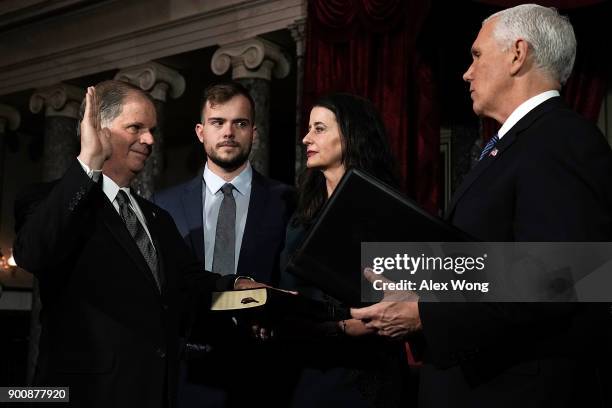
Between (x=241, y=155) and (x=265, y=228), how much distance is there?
1.22 ft

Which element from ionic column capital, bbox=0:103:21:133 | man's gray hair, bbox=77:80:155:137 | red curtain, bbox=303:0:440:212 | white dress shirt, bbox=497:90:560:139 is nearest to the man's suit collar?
white dress shirt, bbox=497:90:560:139

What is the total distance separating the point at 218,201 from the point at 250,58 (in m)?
4.38

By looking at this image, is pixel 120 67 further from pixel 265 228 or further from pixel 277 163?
pixel 265 228

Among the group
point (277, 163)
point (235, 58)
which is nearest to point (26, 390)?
point (235, 58)

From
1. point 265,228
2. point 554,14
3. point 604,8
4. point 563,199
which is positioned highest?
point 604,8

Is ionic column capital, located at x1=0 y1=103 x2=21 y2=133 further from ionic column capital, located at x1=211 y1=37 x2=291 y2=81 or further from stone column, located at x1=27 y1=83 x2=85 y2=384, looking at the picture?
ionic column capital, located at x1=211 y1=37 x2=291 y2=81

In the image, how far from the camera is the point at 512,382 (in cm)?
181

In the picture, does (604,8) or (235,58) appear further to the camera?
(235,58)

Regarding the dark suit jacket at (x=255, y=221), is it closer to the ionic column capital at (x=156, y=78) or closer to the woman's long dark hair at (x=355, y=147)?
the woman's long dark hair at (x=355, y=147)

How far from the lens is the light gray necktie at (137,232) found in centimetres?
248

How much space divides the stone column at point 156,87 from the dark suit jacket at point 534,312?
22.1 ft

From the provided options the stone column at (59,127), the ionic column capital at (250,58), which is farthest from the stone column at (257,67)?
the stone column at (59,127)

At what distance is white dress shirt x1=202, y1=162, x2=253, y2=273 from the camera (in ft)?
11.2

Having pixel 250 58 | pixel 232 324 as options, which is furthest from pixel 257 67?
pixel 232 324
